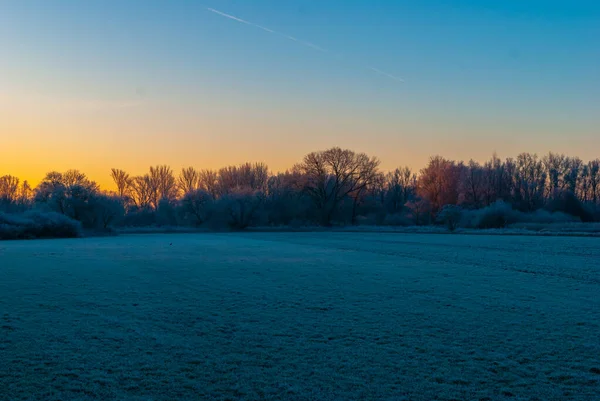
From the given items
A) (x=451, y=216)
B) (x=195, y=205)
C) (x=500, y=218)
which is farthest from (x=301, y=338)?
(x=195, y=205)

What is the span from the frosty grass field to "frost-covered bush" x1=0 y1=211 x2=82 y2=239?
125 ft

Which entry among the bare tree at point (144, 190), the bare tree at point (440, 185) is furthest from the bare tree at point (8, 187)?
the bare tree at point (440, 185)

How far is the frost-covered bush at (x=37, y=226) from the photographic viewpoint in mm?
47062

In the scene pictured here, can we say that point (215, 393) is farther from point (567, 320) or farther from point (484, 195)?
point (484, 195)

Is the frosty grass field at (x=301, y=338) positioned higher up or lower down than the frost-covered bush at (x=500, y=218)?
lower down

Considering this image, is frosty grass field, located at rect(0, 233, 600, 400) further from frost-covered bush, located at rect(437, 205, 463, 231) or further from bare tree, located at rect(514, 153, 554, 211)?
bare tree, located at rect(514, 153, 554, 211)

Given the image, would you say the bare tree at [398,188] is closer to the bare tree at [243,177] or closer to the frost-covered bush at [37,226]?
the bare tree at [243,177]

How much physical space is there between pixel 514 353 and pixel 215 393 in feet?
12.5

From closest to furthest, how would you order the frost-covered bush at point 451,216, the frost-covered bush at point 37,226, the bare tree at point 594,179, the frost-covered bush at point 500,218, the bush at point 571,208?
the frost-covered bush at point 37,226 < the frost-covered bush at point 451,216 < the frost-covered bush at point 500,218 < the bush at point 571,208 < the bare tree at point 594,179

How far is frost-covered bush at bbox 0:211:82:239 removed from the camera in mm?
47062

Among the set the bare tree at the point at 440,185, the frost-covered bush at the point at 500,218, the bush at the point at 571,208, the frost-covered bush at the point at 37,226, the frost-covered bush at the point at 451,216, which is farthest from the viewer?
the bare tree at the point at 440,185

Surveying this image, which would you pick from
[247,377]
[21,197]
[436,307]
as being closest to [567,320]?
[436,307]

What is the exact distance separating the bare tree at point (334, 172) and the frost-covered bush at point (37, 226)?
Answer: 3445 cm

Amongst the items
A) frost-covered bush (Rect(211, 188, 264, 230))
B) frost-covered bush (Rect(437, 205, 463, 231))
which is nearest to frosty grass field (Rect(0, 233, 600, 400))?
frost-covered bush (Rect(437, 205, 463, 231))
